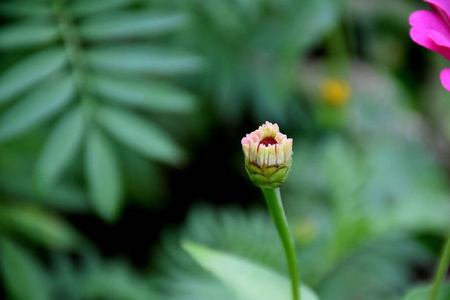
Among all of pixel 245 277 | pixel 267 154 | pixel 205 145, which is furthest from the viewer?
pixel 205 145

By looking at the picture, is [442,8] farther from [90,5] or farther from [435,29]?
[90,5]

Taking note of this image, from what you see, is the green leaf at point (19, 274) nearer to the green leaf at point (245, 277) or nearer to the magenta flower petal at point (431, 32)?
the green leaf at point (245, 277)

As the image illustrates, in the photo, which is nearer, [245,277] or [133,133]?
[245,277]

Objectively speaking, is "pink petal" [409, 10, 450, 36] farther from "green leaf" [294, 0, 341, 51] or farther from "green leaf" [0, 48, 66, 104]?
"green leaf" [294, 0, 341, 51]

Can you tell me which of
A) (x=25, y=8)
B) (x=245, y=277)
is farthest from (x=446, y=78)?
(x=25, y=8)

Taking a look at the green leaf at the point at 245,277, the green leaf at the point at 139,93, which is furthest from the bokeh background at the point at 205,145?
the green leaf at the point at 245,277

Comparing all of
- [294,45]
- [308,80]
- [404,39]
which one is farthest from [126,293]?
[404,39]

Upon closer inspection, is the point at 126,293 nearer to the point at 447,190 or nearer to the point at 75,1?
the point at 75,1

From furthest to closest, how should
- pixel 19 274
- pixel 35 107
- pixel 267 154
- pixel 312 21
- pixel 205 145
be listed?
1. pixel 205 145
2. pixel 312 21
3. pixel 19 274
4. pixel 35 107
5. pixel 267 154
